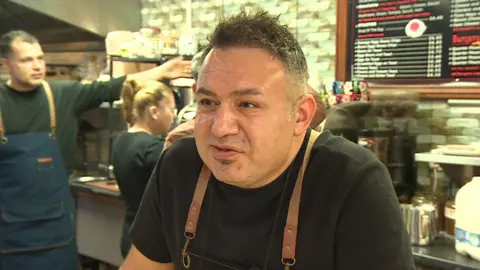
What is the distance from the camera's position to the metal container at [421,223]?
7.13ft

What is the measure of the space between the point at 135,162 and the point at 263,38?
1.64 m

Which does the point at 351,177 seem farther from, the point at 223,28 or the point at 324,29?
the point at 324,29

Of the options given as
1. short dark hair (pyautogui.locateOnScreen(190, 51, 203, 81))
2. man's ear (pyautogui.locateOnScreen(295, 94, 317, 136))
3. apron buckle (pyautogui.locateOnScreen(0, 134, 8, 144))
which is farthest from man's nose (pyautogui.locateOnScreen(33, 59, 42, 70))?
man's ear (pyautogui.locateOnScreen(295, 94, 317, 136))

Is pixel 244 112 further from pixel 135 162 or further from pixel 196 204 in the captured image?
pixel 135 162

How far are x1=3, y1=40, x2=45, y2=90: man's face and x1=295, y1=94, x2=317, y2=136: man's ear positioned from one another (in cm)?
225

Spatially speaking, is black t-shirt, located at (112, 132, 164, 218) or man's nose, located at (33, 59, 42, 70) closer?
black t-shirt, located at (112, 132, 164, 218)

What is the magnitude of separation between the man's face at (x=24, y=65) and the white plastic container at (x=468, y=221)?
2.36 m

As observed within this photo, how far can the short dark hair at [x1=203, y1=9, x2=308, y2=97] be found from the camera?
3.63ft

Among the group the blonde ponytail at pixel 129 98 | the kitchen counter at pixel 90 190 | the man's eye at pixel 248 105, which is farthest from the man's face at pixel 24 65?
the man's eye at pixel 248 105

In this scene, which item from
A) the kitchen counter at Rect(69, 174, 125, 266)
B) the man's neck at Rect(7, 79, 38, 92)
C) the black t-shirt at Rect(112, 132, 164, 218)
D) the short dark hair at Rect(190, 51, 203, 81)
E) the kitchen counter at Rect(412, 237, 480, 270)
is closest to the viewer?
the short dark hair at Rect(190, 51, 203, 81)

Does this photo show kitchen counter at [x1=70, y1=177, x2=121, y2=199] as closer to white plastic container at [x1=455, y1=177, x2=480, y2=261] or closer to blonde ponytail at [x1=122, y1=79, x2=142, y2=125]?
blonde ponytail at [x1=122, y1=79, x2=142, y2=125]

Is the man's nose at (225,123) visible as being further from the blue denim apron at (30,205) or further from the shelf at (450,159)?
the blue denim apron at (30,205)

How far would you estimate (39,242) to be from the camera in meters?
2.98

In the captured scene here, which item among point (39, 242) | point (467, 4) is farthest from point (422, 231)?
point (39, 242)
